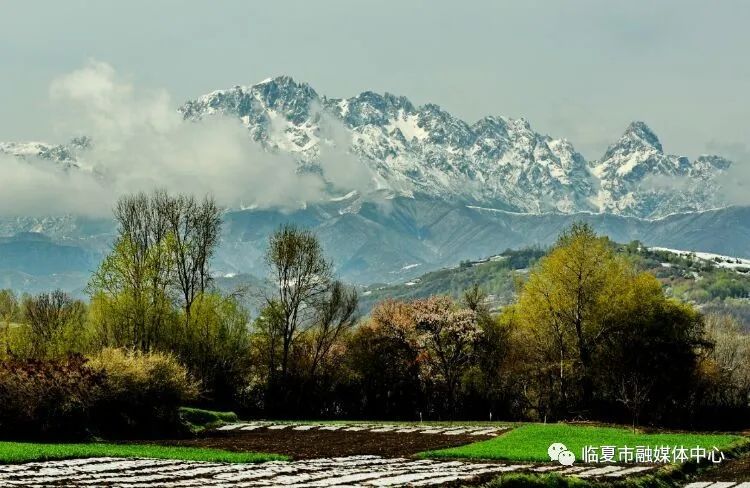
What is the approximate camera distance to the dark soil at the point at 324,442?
39.8 metres

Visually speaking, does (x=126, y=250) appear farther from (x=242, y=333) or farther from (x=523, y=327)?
(x=523, y=327)

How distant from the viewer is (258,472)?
29844mm

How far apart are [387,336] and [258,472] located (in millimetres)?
53034

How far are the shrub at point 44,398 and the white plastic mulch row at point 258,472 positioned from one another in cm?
1099

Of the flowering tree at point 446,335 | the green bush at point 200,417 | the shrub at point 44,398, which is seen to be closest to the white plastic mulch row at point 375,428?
the green bush at point 200,417

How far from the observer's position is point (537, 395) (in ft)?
263

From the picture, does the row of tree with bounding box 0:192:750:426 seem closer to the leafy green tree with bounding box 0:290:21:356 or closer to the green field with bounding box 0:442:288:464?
the leafy green tree with bounding box 0:290:21:356

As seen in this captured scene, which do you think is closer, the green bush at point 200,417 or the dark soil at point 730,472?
the dark soil at point 730,472

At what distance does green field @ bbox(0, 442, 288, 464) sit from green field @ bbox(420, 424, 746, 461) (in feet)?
29.6

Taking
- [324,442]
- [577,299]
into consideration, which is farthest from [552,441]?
[577,299]

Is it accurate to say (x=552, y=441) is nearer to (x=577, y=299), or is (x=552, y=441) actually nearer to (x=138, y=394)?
(x=138, y=394)

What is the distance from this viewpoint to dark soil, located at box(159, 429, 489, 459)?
39.8 m

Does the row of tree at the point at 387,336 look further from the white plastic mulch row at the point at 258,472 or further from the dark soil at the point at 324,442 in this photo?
the white plastic mulch row at the point at 258,472

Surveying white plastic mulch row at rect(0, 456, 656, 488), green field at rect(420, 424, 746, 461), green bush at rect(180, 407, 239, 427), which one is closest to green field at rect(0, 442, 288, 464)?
white plastic mulch row at rect(0, 456, 656, 488)
